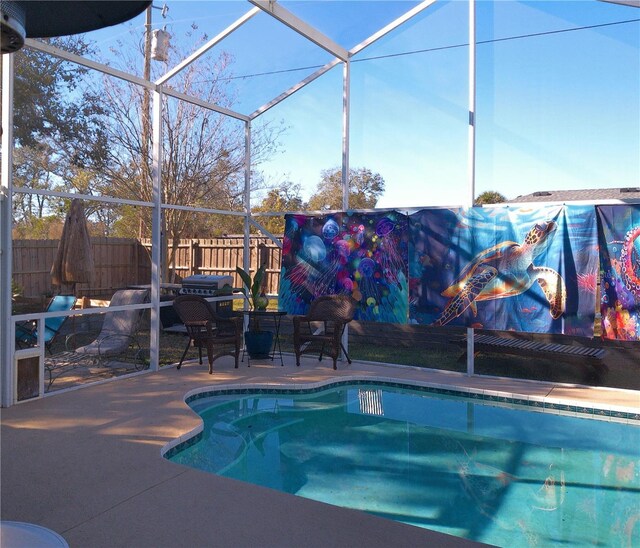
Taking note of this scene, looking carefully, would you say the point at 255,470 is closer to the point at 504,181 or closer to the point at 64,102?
the point at 64,102

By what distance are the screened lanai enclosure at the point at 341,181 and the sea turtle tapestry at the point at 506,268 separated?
2 cm

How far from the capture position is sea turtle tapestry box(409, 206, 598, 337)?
6254 mm

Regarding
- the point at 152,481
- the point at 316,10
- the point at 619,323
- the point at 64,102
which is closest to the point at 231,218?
the point at 64,102

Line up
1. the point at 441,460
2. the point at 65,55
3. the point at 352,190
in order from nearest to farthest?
1. the point at 441,460
2. the point at 65,55
3. the point at 352,190

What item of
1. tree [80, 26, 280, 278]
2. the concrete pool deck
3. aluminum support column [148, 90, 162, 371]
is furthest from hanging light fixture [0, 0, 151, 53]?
tree [80, 26, 280, 278]

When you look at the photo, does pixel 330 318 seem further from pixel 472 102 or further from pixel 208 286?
pixel 472 102

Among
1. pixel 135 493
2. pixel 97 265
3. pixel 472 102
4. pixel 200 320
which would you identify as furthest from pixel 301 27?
pixel 97 265

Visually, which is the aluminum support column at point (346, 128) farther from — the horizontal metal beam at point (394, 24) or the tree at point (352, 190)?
the tree at point (352, 190)

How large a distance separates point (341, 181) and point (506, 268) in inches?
156

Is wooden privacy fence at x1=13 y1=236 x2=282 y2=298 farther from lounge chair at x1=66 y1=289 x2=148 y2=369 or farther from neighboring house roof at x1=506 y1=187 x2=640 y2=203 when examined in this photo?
neighboring house roof at x1=506 y1=187 x2=640 y2=203

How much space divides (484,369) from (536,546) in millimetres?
4858

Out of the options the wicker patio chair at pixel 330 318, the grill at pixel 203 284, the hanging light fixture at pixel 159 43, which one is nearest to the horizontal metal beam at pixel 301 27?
the hanging light fixture at pixel 159 43

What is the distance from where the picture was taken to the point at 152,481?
12.0ft

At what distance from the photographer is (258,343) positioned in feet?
26.5
